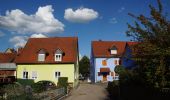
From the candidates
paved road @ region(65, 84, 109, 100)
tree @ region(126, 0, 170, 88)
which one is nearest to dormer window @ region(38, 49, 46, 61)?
paved road @ region(65, 84, 109, 100)

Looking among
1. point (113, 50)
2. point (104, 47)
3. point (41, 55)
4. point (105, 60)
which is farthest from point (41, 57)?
point (104, 47)

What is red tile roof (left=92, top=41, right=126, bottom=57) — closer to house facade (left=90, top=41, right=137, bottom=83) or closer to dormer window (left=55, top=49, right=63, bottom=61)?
house facade (left=90, top=41, right=137, bottom=83)

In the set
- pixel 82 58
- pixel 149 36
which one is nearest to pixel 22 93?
pixel 149 36

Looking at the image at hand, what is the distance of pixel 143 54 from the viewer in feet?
46.1

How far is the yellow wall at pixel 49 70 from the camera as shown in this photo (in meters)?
50.7

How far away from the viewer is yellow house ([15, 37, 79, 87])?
2009 inches

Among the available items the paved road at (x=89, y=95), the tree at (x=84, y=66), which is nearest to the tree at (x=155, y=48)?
the paved road at (x=89, y=95)

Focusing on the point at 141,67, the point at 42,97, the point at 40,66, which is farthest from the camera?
the point at 40,66

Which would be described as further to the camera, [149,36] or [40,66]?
[40,66]

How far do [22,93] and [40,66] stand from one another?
33.3 m

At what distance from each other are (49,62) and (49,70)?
1.33 metres

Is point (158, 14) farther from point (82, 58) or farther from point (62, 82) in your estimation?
point (82, 58)

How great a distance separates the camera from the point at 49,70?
51406mm

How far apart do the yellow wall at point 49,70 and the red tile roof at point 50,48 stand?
84 centimetres
